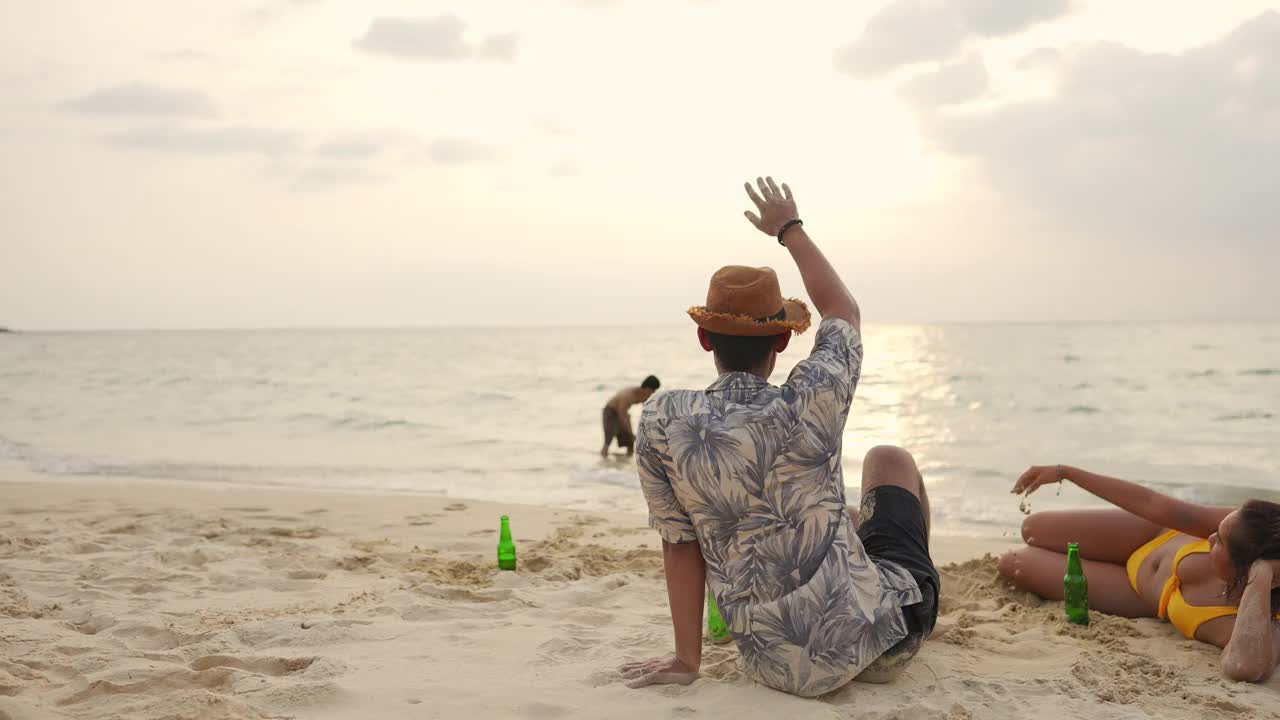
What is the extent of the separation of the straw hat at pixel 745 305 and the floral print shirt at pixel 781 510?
16 centimetres

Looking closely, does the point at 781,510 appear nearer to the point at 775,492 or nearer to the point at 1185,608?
the point at 775,492

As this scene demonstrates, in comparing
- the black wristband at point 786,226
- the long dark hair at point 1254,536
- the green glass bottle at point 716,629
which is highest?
the black wristband at point 786,226

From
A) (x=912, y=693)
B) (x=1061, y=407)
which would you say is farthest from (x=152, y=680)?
→ (x=1061, y=407)

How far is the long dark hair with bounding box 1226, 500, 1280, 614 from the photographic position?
3.62 m

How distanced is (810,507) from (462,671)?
1.55 metres

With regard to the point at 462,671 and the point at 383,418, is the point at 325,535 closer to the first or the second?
the point at 462,671

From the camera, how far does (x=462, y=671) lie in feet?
11.9

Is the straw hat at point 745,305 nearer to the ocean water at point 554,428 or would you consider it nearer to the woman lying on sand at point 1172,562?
the woman lying on sand at point 1172,562

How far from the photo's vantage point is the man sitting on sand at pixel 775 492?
298cm

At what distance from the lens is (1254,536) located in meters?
3.64

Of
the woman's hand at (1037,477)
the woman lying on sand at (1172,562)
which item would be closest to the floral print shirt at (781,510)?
the woman's hand at (1037,477)

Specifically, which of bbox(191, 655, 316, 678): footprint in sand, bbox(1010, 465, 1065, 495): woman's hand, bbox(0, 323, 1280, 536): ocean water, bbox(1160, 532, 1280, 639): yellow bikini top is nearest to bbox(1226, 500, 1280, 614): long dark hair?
bbox(1160, 532, 1280, 639): yellow bikini top

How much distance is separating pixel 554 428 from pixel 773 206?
54.5ft

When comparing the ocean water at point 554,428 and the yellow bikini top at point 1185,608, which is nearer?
the yellow bikini top at point 1185,608
